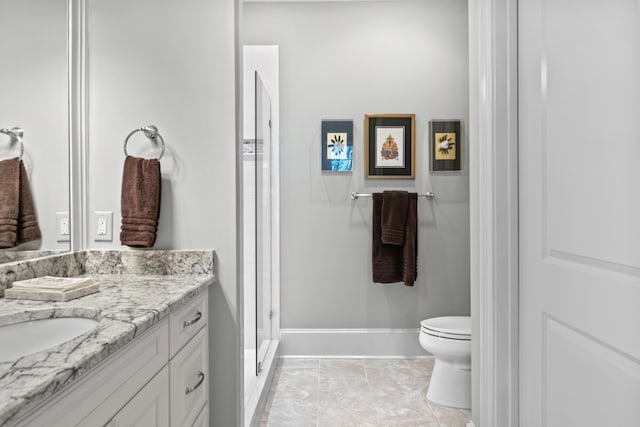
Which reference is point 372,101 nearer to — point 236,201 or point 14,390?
point 236,201

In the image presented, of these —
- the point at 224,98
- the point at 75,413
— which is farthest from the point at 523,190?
the point at 75,413

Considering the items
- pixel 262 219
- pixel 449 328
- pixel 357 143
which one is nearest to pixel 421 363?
pixel 449 328

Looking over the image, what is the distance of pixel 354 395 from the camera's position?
2596mm

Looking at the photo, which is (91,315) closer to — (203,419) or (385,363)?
(203,419)

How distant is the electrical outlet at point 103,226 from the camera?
5.95 ft

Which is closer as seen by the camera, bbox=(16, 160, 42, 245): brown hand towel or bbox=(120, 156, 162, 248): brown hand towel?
bbox=(16, 160, 42, 245): brown hand towel

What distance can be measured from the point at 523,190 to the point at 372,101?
1838 millimetres

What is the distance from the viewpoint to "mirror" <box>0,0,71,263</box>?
1392 mm

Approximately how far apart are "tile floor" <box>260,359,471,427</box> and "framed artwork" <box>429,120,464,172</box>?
4.65 feet

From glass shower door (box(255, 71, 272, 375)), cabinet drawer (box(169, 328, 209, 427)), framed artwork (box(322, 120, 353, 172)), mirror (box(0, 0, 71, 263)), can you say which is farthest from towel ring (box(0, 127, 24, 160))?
framed artwork (box(322, 120, 353, 172))

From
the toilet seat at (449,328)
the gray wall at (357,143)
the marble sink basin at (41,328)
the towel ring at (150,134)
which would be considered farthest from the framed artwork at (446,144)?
the marble sink basin at (41,328)

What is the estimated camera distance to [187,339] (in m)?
1.52

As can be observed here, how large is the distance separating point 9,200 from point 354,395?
78.5 inches

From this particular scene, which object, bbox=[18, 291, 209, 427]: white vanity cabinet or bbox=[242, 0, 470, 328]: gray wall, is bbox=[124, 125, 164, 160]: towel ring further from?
bbox=[242, 0, 470, 328]: gray wall
